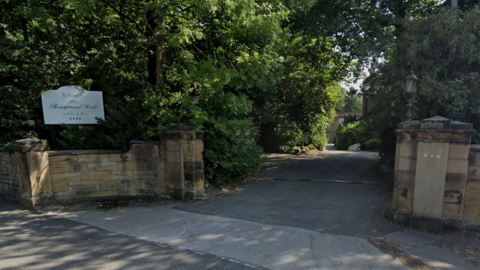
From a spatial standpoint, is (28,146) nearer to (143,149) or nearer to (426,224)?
(143,149)

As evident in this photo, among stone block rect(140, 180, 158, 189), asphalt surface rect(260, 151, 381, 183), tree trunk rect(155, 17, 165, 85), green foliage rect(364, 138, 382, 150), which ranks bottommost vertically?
green foliage rect(364, 138, 382, 150)

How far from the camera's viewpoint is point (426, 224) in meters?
4.53

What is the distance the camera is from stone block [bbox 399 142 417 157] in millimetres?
4707

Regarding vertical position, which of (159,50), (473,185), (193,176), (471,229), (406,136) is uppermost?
(159,50)

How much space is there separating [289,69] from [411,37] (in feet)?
22.4

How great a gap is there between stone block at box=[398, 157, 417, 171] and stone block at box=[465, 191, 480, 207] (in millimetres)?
875

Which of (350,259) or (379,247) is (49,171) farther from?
(379,247)

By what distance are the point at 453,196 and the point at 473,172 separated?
1.70 ft

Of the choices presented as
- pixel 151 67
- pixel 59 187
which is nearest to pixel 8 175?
pixel 59 187

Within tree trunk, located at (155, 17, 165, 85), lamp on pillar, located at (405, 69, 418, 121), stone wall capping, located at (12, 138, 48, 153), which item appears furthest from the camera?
tree trunk, located at (155, 17, 165, 85)

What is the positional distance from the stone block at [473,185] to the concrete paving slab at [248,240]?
207cm

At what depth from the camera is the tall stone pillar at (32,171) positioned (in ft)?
19.0

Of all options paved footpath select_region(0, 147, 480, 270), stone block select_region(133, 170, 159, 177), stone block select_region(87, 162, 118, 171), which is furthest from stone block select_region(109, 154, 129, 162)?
paved footpath select_region(0, 147, 480, 270)

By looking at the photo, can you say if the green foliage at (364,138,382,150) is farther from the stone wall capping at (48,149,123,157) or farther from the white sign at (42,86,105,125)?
the white sign at (42,86,105,125)
